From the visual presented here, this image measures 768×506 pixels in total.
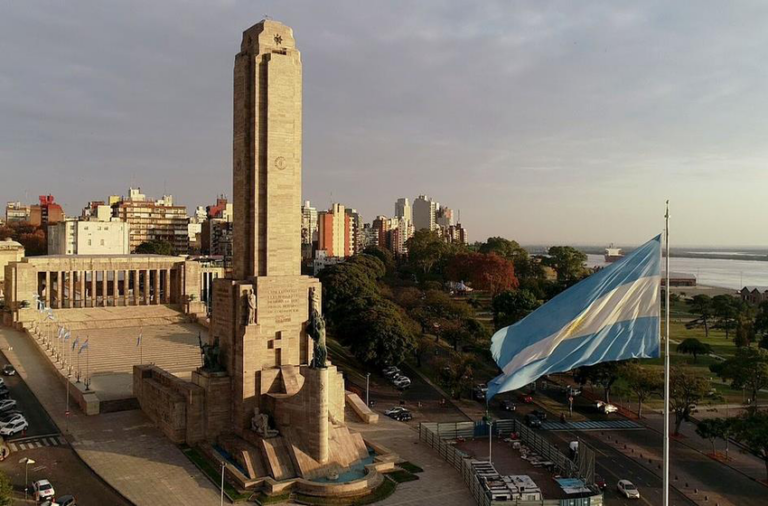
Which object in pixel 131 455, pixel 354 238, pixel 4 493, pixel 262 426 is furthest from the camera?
pixel 354 238

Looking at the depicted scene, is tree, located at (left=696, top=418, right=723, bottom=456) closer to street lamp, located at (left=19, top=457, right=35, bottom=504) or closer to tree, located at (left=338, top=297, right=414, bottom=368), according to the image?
tree, located at (left=338, top=297, right=414, bottom=368)

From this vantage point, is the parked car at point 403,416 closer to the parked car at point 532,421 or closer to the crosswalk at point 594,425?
the parked car at point 532,421

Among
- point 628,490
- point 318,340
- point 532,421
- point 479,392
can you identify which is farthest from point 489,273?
point 318,340

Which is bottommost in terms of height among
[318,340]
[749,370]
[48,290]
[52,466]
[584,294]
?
[52,466]

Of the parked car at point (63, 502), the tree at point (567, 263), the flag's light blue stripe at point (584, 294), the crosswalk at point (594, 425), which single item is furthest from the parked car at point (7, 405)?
the tree at point (567, 263)

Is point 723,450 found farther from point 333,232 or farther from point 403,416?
point 333,232

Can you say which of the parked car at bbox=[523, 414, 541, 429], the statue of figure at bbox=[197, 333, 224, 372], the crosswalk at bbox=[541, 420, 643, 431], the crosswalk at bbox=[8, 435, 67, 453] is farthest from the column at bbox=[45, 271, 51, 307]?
the crosswalk at bbox=[541, 420, 643, 431]

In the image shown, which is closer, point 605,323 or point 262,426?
point 605,323
